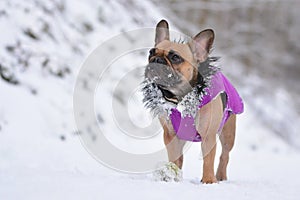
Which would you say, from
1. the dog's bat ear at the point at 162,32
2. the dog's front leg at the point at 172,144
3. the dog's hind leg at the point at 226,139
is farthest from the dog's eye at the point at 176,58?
the dog's hind leg at the point at 226,139

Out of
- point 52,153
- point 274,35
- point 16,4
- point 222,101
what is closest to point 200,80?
point 222,101

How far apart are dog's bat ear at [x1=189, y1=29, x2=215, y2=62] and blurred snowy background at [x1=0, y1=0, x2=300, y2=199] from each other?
0.81m

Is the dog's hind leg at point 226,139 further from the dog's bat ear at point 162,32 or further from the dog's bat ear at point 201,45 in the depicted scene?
the dog's bat ear at point 162,32

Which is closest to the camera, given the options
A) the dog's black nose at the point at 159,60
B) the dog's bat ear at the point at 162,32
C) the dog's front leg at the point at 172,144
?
the dog's black nose at the point at 159,60

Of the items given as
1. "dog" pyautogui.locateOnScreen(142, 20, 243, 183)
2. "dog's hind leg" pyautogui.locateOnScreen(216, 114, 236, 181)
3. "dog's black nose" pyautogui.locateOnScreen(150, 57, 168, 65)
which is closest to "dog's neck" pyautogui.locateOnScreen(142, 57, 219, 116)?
"dog" pyautogui.locateOnScreen(142, 20, 243, 183)

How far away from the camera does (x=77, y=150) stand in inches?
252

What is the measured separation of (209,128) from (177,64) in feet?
1.54

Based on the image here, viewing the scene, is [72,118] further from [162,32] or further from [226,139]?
[162,32]

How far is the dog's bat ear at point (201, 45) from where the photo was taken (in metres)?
3.35

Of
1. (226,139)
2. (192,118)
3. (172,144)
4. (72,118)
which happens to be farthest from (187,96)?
(72,118)

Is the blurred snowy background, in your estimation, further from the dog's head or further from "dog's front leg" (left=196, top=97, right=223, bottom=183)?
the dog's head

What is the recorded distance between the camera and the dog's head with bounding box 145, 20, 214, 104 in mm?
3193

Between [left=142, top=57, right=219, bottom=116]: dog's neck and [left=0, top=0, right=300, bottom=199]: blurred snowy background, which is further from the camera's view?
[left=142, top=57, right=219, bottom=116]: dog's neck

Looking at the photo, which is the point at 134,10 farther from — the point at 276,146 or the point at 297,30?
the point at 297,30
